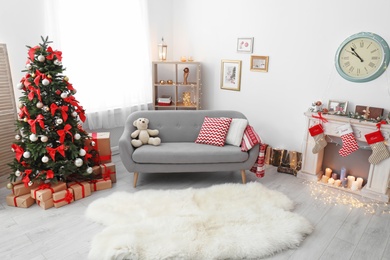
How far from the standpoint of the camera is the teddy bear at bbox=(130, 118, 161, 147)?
11.8ft

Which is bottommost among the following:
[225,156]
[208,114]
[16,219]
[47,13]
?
[16,219]

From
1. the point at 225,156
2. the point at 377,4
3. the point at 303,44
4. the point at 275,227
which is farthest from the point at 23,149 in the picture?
the point at 377,4

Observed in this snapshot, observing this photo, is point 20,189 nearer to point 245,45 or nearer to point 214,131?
point 214,131

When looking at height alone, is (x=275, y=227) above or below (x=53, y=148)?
below

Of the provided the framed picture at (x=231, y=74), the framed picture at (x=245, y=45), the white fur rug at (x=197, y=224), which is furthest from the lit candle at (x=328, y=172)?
the framed picture at (x=245, y=45)

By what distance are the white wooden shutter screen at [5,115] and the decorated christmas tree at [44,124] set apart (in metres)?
0.33

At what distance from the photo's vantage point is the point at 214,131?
3697mm

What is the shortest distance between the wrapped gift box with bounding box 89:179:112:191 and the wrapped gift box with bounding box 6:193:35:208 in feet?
2.03

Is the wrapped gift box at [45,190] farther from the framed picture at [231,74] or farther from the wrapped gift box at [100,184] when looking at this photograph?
the framed picture at [231,74]

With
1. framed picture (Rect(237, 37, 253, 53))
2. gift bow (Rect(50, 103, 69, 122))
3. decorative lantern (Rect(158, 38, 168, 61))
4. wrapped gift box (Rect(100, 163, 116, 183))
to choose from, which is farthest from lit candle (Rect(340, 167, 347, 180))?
gift bow (Rect(50, 103, 69, 122))

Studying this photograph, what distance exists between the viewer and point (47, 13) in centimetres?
348

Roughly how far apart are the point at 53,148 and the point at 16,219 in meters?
0.73

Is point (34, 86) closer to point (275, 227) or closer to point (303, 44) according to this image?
point (275, 227)

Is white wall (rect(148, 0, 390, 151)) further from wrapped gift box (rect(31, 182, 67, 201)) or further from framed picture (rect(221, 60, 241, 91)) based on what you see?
wrapped gift box (rect(31, 182, 67, 201))
